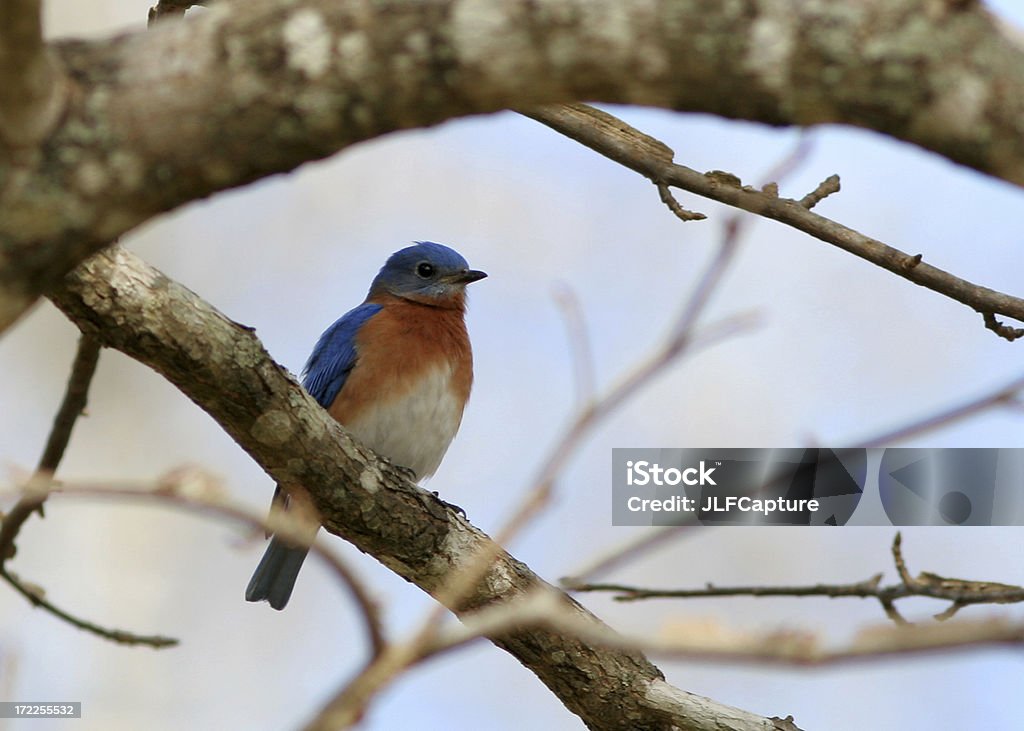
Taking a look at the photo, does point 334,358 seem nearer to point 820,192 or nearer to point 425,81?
point 820,192

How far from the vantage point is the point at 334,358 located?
7.05 metres

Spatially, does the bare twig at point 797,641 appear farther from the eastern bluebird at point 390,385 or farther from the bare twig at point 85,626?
the eastern bluebird at point 390,385

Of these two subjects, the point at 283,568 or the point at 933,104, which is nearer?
the point at 933,104

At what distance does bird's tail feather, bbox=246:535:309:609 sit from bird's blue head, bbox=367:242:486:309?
5.81 ft

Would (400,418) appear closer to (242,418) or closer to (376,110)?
(242,418)

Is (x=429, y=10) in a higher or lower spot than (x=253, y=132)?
higher

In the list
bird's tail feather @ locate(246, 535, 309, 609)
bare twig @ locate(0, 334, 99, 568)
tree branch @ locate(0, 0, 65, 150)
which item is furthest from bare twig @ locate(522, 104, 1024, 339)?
bird's tail feather @ locate(246, 535, 309, 609)

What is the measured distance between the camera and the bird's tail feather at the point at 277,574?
686 cm

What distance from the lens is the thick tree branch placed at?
383 cm

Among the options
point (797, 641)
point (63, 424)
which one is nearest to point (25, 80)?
point (797, 641)

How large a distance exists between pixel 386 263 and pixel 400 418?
5.69 ft

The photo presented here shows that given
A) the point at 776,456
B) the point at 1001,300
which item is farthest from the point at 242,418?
the point at 776,456

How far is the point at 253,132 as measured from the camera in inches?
85.1

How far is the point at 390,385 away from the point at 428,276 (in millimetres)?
1240
